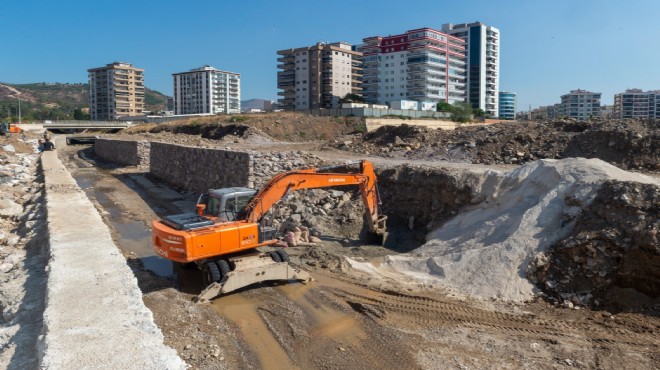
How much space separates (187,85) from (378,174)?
128 meters

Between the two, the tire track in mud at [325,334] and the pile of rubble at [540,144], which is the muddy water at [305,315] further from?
the pile of rubble at [540,144]

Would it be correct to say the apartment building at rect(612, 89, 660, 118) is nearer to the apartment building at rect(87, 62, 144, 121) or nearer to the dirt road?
the apartment building at rect(87, 62, 144, 121)

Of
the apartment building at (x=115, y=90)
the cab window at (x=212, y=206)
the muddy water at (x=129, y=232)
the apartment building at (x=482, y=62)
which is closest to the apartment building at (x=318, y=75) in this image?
the apartment building at (x=482, y=62)

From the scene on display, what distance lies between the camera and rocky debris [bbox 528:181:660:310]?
8.54m

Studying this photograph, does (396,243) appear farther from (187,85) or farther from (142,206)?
(187,85)

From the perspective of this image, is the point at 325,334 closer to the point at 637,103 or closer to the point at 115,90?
the point at 115,90

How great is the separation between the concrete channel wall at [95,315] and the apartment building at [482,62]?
100883 millimetres

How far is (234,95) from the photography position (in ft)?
457

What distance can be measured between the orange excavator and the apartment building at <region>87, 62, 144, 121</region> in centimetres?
13249

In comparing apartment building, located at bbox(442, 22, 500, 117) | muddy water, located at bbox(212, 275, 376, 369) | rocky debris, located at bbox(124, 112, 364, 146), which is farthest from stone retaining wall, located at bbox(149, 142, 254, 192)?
apartment building, located at bbox(442, 22, 500, 117)

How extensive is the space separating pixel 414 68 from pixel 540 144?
74.2 m

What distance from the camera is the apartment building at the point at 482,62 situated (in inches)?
4099

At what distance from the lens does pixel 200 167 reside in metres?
21.2

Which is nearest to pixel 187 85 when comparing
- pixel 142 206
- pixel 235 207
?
pixel 142 206
